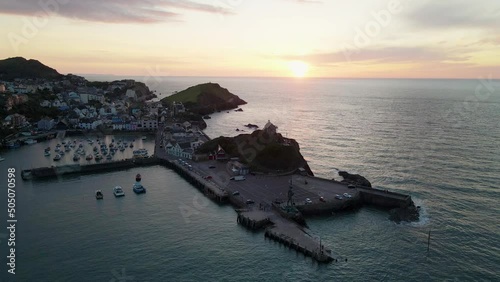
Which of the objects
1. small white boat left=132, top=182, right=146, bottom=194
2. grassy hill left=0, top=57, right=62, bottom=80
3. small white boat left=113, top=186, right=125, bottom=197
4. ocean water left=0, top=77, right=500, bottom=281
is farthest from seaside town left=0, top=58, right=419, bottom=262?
grassy hill left=0, top=57, right=62, bottom=80

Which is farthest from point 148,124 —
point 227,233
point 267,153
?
point 227,233

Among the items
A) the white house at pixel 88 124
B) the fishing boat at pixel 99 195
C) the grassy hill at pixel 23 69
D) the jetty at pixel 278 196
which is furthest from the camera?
the grassy hill at pixel 23 69

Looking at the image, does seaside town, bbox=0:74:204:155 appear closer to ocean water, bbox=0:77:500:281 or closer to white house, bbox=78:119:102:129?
white house, bbox=78:119:102:129

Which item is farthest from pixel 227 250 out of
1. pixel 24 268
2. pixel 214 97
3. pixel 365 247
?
pixel 214 97

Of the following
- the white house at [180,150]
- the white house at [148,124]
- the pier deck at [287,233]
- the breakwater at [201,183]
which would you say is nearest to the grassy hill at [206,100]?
the white house at [148,124]

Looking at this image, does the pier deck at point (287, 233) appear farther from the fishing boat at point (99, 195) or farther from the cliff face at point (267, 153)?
the fishing boat at point (99, 195)

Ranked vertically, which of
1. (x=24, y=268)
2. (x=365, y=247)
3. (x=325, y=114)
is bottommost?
(x=24, y=268)

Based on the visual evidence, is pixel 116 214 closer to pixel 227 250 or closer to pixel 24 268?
pixel 24 268
